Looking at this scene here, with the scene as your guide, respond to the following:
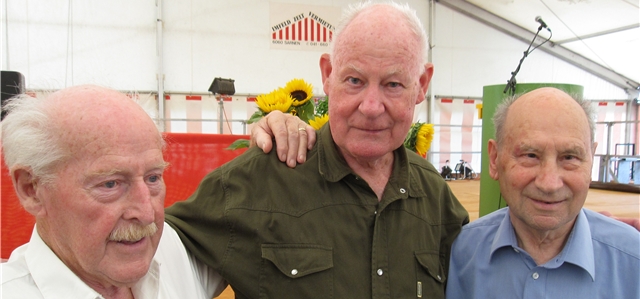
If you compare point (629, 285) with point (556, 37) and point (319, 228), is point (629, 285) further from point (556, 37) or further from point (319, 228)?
point (556, 37)

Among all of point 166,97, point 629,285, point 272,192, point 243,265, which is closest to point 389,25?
point 272,192

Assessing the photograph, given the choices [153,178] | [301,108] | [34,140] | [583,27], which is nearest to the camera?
[34,140]

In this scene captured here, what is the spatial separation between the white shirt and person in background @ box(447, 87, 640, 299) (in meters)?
0.96

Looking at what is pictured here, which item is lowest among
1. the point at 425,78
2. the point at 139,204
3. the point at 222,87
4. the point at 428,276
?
the point at 428,276

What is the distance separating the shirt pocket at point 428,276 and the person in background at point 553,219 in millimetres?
143

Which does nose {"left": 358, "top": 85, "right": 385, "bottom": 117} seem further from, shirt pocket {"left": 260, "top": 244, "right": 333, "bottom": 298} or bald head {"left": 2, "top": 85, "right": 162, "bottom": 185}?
bald head {"left": 2, "top": 85, "right": 162, "bottom": 185}

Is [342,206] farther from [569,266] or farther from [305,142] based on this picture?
[569,266]

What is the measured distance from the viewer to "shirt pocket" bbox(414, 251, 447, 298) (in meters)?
1.44

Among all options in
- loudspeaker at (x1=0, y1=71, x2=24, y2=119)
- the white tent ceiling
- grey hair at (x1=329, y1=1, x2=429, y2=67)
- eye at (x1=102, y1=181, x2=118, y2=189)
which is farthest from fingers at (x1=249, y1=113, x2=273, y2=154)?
the white tent ceiling

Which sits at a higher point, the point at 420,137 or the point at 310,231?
the point at 420,137

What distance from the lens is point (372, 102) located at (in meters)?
1.35

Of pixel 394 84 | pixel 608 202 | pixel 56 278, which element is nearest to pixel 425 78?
pixel 394 84

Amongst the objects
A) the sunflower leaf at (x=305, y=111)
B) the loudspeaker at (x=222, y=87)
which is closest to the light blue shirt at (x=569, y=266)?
the sunflower leaf at (x=305, y=111)

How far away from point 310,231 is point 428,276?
427 mm
